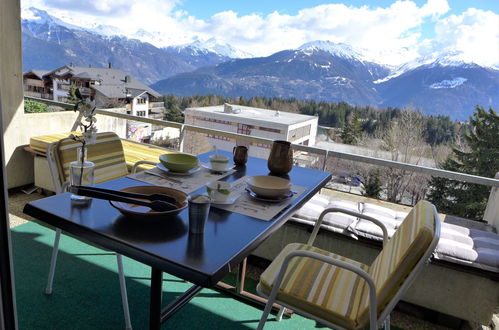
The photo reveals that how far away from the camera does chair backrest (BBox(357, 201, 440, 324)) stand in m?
1.14

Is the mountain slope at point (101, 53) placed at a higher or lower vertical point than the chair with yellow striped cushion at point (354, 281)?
higher

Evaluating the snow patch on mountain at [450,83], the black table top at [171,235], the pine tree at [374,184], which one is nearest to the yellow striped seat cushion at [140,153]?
the black table top at [171,235]

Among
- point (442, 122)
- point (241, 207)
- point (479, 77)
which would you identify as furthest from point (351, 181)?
point (479, 77)

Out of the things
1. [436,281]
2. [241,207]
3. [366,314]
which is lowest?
[436,281]

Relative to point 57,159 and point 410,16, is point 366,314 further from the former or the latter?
point 410,16

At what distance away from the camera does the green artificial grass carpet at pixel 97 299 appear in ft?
6.25

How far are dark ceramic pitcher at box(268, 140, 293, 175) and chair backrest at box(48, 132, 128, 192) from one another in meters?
0.99

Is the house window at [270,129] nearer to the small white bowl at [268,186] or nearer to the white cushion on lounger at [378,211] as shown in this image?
the white cushion on lounger at [378,211]

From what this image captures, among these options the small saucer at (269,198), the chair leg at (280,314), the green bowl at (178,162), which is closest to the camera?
the small saucer at (269,198)

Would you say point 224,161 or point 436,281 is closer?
point 224,161

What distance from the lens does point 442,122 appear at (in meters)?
22.4

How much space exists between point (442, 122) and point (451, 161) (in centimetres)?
411

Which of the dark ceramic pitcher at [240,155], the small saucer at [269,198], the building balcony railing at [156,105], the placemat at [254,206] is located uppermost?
the dark ceramic pitcher at [240,155]

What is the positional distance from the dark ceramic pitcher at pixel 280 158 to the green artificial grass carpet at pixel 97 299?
0.87 meters
